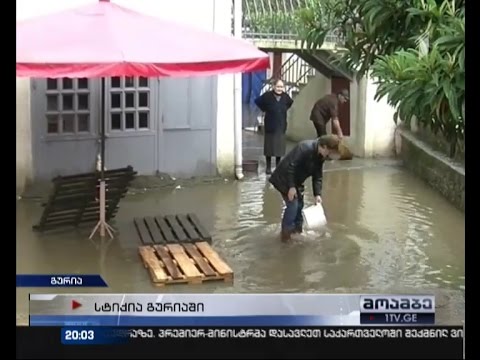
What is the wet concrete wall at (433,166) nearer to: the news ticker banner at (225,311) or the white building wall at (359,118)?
the white building wall at (359,118)

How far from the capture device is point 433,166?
416 centimetres

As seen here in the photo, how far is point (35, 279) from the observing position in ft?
12.3

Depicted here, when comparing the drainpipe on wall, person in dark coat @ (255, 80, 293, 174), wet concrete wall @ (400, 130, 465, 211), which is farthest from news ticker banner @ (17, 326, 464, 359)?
the drainpipe on wall

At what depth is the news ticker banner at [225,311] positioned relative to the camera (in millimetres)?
3705

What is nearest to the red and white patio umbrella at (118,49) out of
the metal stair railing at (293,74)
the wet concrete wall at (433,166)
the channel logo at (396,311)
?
the metal stair railing at (293,74)

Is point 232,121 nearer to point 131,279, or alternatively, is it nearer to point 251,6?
point 251,6

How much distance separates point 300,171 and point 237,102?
47cm

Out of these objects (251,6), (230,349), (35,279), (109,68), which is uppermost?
(251,6)

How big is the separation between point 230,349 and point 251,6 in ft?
5.07

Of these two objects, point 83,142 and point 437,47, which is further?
point 83,142

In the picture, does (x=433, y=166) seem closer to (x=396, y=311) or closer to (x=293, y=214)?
(x=293, y=214)
